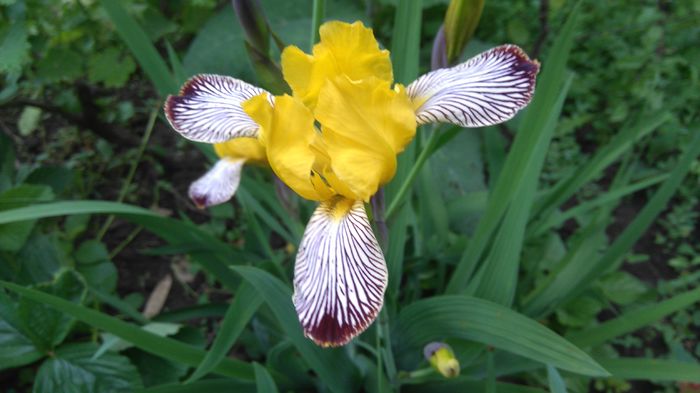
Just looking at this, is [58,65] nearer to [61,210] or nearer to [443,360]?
[61,210]

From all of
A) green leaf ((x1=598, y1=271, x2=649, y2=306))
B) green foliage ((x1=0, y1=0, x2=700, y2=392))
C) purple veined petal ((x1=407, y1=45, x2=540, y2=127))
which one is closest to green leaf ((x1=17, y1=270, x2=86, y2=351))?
green foliage ((x1=0, y1=0, x2=700, y2=392))

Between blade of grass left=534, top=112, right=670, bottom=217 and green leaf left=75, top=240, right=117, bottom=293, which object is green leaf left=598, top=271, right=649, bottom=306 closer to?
blade of grass left=534, top=112, right=670, bottom=217

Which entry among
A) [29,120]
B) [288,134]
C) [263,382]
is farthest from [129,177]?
[288,134]

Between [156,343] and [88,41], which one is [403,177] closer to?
[156,343]

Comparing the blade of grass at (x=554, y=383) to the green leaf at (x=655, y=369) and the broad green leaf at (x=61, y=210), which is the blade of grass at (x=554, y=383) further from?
the broad green leaf at (x=61, y=210)

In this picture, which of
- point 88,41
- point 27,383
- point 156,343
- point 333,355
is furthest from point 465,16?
point 27,383
